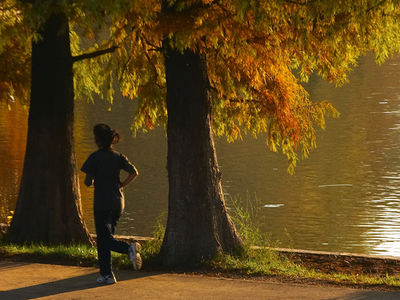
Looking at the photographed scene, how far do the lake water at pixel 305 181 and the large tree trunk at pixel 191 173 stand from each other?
205 centimetres

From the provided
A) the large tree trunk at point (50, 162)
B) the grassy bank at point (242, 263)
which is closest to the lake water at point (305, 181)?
the grassy bank at point (242, 263)

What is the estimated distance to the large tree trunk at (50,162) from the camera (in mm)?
10383

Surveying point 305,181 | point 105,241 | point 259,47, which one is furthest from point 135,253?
point 305,181

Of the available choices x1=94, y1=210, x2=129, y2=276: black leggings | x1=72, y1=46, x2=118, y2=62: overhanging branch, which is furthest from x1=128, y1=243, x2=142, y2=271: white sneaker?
x1=72, y1=46, x2=118, y2=62: overhanging branch

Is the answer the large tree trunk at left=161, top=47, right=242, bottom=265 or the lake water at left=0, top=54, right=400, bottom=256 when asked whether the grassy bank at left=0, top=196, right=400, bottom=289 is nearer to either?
the large tree trunk at left=161, top=47, right=242, bottom=265

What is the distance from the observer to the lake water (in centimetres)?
1315

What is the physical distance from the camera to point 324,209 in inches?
577

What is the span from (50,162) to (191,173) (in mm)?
2461

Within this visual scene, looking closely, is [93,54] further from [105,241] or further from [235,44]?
[105,241]

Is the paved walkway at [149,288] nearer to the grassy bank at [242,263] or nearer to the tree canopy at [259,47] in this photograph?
the grassy bank at [242,263]

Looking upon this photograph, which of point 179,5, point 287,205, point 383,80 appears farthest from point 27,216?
point 383,80

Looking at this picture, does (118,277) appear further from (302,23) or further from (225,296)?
(302,23)

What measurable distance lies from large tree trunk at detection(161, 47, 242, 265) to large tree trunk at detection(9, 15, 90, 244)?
201 centimetres

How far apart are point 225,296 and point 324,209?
772 cm
